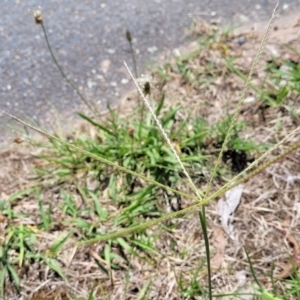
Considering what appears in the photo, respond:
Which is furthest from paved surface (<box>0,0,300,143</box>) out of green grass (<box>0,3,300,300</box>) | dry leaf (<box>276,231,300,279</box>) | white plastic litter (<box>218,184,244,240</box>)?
dry leaf (<box>276,231,300,279</box>)

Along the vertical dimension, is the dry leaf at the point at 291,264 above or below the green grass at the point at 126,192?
below

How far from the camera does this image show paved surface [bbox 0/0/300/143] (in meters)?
2.10

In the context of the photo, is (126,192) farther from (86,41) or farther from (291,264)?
(86,41)

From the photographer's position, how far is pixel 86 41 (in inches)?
89.7

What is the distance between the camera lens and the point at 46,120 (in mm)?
2033

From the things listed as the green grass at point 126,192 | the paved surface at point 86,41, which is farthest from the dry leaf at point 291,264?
the paved surface at point 86,41

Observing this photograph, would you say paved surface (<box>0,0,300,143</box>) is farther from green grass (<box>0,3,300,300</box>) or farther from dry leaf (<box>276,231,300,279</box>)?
dry leaf (<box>276,231,300,279</box>)

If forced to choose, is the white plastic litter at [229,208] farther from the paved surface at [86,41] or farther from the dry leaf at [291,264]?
the paved surface at [86,41]

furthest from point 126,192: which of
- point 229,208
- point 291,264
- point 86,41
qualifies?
point 86,41

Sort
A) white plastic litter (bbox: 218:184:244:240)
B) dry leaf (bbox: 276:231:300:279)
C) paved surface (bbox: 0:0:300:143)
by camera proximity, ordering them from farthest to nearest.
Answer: paved surface (bbox: 0:0:300:143), white plastic litter (bbox: 218:184:244:240), dry leaf (bbox: 276:231:300:279)

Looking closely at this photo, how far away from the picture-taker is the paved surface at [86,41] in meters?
2.10

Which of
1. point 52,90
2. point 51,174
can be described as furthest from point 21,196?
point 52,90

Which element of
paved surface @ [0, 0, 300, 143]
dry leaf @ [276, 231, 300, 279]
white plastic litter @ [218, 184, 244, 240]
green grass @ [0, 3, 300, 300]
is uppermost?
paved surface @ [0, 0, 300, 143]

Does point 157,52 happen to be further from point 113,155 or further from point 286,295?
point 286,295
